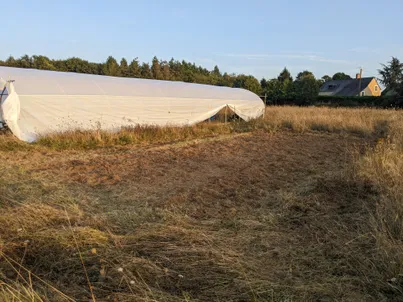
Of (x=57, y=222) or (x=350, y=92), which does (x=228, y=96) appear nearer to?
(x=57, y=222)

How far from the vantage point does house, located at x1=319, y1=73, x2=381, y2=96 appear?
4850 cm

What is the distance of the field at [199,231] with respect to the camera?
231 cm

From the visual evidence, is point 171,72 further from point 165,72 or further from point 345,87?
point 345,87

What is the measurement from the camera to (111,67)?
132 ft

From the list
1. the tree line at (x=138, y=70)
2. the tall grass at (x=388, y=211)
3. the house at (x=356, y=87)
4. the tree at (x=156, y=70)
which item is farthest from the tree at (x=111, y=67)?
the tall grass at (x=388, y=211)

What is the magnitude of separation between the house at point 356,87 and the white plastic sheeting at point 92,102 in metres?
39.8

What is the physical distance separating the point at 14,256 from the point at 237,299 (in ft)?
6.72

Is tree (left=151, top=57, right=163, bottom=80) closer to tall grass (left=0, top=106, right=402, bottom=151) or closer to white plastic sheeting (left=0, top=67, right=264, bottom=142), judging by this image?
white plastic sheeting (left=0, top=67, right=264, bottom=142)

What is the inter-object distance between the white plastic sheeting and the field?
3.16 m

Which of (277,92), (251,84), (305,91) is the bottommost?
(277,92)

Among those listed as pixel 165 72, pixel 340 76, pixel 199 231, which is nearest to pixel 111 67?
pixel 165 72

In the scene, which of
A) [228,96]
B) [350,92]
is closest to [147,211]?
[228,96]

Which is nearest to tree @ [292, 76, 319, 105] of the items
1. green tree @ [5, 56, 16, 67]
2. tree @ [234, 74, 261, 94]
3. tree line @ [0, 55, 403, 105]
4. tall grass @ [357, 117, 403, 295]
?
tree line @ [0, 55, 403, 105]

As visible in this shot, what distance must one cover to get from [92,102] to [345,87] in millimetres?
49801
